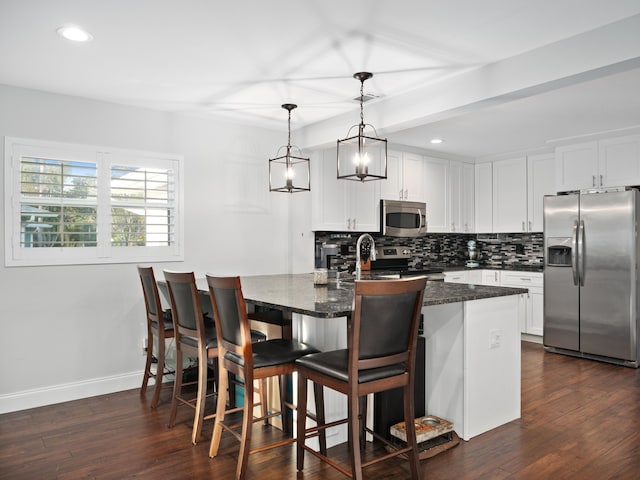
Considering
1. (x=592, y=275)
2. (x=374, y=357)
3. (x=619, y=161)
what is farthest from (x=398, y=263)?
(x=374, y=357)

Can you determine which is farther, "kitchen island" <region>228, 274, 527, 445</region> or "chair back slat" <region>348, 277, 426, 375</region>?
"kitchen island" <region>228, 274, 527, 445</region>

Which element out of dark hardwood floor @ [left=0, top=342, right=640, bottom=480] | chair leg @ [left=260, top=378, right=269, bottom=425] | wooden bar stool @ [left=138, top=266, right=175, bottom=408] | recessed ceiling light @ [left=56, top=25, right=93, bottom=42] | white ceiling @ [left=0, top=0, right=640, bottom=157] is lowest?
dark hardwood floor @ [left=0, top=342, right=640, bottom=480]

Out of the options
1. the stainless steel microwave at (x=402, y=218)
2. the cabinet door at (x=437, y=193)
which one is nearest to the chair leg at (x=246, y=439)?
the stainless steel microwave at (x=402, y=218)

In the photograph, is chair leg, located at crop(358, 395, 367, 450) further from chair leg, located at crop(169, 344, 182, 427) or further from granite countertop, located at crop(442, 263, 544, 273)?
granite countertop, located at crop(442, 263, 544, 273)

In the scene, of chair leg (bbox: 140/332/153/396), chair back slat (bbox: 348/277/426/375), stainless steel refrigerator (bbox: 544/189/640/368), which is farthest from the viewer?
stainless steel refrigerator (bbox: 544/189/640/368)

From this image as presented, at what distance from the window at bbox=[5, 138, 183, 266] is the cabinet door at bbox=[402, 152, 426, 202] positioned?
2.75m

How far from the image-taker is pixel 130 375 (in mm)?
4043

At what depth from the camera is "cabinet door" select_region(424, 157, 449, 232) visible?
610 centimetres

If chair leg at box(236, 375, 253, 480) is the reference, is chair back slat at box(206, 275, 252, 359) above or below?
above

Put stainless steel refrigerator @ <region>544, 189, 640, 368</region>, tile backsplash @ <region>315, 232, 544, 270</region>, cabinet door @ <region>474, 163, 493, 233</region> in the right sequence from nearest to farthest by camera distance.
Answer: stainless steel refrigerator @ <region>544, 189, 640, 368</region> → tile backsplash @ <region>315, 232, 544, 270</region> → cabinet door @ <region>474, 163, 493, 233</region>

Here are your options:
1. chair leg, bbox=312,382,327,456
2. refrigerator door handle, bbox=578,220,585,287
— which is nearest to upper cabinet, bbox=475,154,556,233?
refrigerator door handle, bbox=578,220,585,287

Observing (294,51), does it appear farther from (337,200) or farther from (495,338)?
(337,200)

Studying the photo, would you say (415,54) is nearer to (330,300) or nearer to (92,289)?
(330,300)

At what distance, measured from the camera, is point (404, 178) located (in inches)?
228
